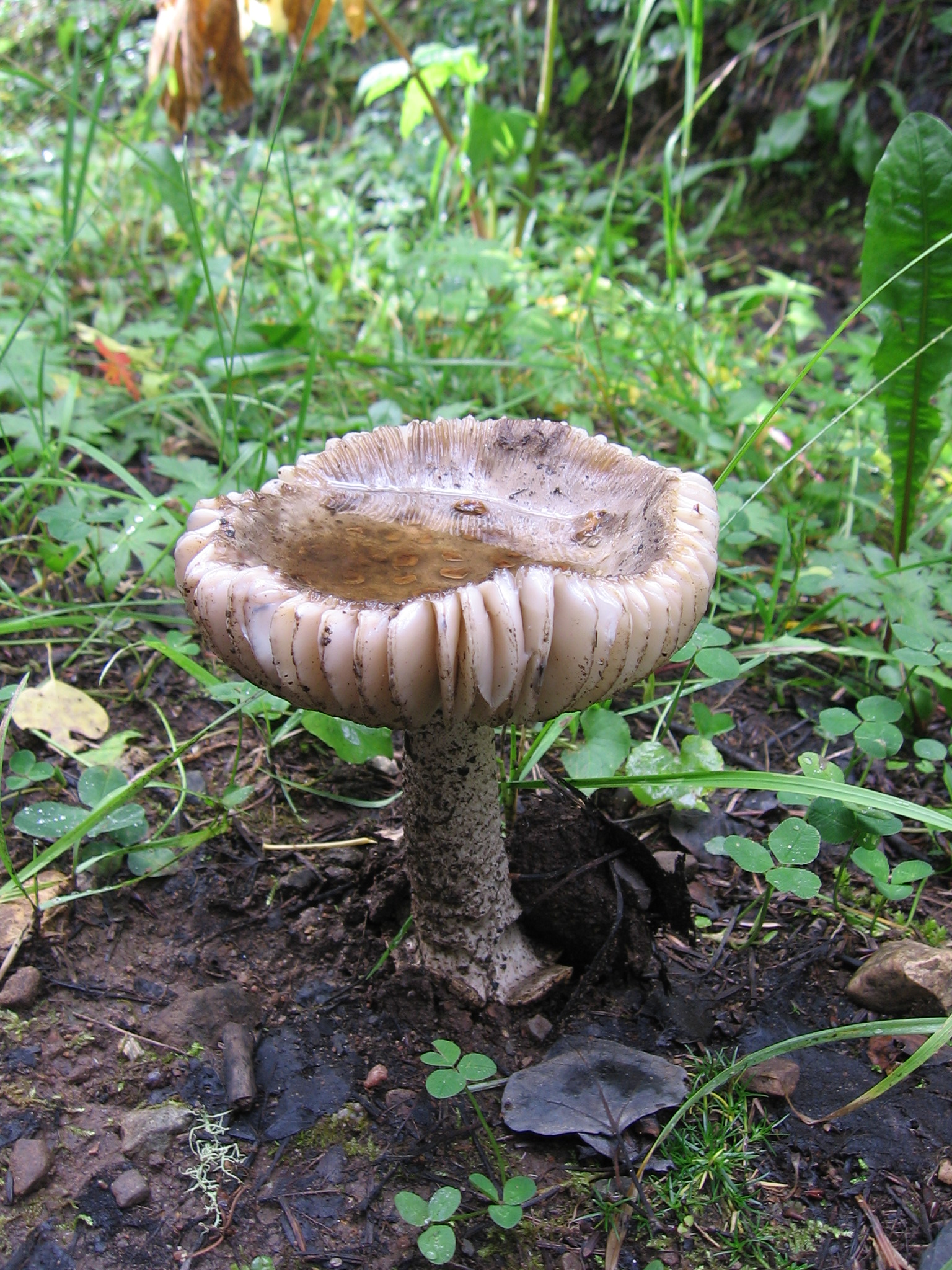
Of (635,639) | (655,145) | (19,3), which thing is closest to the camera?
(635,639)

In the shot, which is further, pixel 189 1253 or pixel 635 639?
pixel 189 1253

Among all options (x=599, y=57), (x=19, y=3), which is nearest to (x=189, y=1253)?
(x=599, y=57)

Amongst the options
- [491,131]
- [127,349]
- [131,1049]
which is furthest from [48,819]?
[491,131]

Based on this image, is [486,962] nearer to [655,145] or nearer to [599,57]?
[655,145]

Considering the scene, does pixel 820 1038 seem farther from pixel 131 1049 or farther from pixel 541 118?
pixel 541 118

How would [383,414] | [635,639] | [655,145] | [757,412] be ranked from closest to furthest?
[635,639]
[383,414]
[757,412]
[655,145]

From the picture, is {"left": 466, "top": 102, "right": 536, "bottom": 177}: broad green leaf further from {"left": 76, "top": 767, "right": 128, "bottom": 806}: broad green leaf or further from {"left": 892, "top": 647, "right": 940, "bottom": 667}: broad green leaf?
{"left": 76, "top": 767, "right": 128, "bottom": 806}: broad green leaf

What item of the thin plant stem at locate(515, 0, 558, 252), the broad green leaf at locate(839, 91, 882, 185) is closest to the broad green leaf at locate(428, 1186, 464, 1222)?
the thin plant stem at locate(515, 0, 558, 252)
